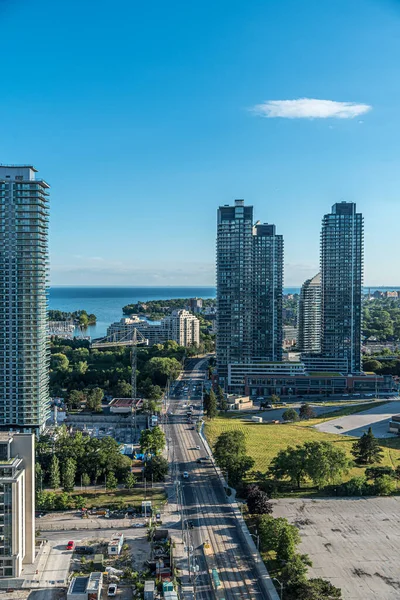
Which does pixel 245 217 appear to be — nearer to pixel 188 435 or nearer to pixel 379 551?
pixel 188 435

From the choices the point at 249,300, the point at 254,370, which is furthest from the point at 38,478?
the point at 249,300

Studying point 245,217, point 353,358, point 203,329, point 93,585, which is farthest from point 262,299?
point 203,329

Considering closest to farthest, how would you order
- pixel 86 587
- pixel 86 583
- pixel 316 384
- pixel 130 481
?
pixel 86 587 < pixel 86 583 < pixel 130 481 < pixel 316 384

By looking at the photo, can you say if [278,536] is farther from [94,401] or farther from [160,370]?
[160,370]

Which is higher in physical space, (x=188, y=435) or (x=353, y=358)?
(x=353, y=358)

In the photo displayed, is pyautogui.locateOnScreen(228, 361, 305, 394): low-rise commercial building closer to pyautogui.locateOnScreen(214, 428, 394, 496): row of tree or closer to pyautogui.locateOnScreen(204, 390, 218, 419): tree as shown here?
pyautogui.locateOnScreen(204, 390, 218, 419): tree

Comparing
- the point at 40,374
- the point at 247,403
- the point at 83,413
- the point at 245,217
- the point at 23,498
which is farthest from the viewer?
the point at 245,217

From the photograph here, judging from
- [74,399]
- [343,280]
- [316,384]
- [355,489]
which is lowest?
[355,489]
